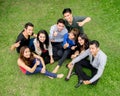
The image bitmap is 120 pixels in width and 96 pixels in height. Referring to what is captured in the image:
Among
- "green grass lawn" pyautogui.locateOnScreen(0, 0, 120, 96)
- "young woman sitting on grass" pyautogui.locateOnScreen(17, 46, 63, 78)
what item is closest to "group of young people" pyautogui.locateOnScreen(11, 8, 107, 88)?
"young woman sitting on grass" pyautogui.locateOnScreen(17, 46, 63, 78)

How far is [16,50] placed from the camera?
7.58m

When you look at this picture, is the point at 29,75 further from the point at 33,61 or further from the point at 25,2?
the point at 25,2

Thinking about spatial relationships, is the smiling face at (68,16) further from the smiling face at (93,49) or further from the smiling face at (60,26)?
the smiling face at (93,49)

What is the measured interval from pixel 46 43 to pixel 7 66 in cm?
126

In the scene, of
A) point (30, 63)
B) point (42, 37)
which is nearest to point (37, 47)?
point (42, 37)

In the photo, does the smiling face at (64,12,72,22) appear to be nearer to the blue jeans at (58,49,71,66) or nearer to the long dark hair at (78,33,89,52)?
the long dark hair at (78,33,89,52)

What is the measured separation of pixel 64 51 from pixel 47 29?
1454 millimetres

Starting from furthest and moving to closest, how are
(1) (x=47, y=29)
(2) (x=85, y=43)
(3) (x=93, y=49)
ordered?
(1) (x=47, y=29) < (2) (x=85, y=43) < (3) (x=93, y=49)

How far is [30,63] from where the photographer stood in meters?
6.64

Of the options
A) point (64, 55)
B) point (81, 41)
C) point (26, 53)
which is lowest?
point (64, 55)

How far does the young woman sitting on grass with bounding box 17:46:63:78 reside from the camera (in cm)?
638

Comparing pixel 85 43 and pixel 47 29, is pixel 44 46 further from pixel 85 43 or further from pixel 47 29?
pixel 47 29

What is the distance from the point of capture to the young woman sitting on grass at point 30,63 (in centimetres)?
638

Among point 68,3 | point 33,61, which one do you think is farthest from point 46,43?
point 68,3
